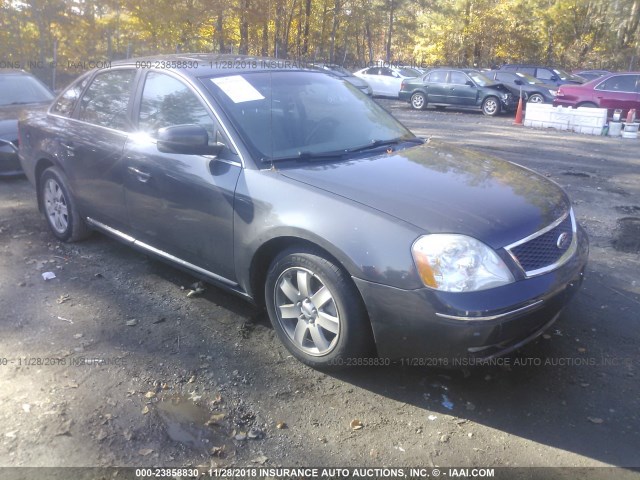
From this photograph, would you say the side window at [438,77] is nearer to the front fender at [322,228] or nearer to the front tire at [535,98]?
the front tire at [535,98]

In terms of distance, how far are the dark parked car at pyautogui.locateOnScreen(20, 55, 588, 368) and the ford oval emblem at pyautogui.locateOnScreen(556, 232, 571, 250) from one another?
13mm

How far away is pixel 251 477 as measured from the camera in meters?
2.52

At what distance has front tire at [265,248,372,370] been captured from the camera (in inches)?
117

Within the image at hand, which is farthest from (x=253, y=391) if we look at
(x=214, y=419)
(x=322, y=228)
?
(x=322, y=228)

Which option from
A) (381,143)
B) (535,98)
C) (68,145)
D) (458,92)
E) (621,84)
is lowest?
(68,145)

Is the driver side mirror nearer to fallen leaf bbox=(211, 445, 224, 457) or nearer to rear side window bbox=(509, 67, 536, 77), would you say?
fallen leaf bbox=(211, 445, 224, 457)

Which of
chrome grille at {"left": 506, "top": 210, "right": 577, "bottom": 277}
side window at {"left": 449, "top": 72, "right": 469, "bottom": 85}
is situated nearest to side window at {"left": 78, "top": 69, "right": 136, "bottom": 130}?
chrome grille at {"left": 506, "top": 210, "right": 577, "bottom": 277}

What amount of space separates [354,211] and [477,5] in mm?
40699

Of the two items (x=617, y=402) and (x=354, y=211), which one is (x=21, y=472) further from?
(x=617, y=402)

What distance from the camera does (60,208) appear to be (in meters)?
5.26

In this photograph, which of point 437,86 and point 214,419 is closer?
point 214,419

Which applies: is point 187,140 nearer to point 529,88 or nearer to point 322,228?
point 322,228

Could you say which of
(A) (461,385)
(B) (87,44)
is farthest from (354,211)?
(B) (87,44)

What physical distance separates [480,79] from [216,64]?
16.4 m
